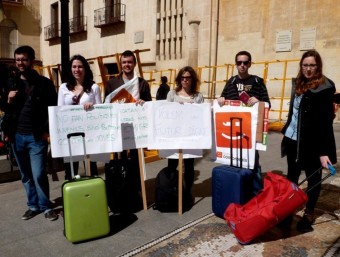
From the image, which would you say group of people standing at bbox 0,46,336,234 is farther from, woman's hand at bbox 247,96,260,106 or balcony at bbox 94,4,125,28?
balcony at bbox 94,4,125,28

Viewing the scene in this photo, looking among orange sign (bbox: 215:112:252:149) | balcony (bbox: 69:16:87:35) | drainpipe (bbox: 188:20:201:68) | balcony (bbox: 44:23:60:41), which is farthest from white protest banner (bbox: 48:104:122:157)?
balcony (bbox: 44:23:60:41)

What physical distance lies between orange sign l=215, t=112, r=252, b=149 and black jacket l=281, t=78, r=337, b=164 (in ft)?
1.79

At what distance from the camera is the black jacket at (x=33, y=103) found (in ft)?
11.5

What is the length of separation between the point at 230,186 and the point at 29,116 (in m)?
2.28

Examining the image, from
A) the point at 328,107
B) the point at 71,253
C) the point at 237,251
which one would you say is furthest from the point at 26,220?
the point at 328,107

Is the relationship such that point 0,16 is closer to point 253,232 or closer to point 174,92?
point 174,92

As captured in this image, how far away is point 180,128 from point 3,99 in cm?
196

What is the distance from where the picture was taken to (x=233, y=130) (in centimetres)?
367

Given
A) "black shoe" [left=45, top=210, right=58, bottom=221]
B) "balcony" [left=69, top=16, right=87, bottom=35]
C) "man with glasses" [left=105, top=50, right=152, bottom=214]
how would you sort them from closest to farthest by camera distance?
"black shoe" [left=45, top=210, right=58, bottom=221] → "man with glasses" [left=105, top=50, right=152, bottom=214] → "balcony" [left=69, top=16, right=87, bottom=35]

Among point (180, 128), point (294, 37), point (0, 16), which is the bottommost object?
point (180, 128)

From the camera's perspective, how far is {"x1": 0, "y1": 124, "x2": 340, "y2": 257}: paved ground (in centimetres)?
305

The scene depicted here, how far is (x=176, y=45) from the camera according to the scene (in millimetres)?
15375

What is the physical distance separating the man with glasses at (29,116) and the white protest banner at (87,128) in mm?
242

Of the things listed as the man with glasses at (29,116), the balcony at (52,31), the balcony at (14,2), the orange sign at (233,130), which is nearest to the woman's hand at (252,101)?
the orange sign at (233,130)
